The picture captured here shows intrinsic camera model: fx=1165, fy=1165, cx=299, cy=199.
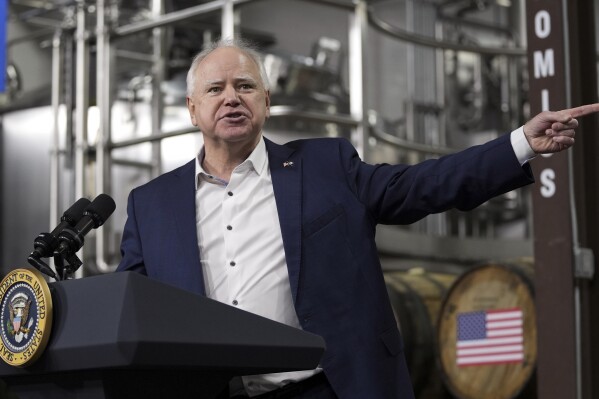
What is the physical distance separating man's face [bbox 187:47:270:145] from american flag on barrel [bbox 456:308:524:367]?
306 cm

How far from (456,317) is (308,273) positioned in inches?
135

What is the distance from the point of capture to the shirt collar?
2859mm

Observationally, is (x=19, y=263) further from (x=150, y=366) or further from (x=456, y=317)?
(x=150, y=366)

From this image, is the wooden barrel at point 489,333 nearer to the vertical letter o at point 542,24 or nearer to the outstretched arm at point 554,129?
the vertical letter o at point 542,24

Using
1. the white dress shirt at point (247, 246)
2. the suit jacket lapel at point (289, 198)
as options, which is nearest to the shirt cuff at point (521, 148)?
the white dress shirt at point (247, 246)

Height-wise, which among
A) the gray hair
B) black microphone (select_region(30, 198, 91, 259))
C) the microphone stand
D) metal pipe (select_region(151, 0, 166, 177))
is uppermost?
metal pipe (select_region(151, 0, 166, 177))

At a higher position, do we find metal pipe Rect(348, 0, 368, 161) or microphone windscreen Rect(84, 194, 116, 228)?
metal pipe Rect(348, 0, 368, 161)

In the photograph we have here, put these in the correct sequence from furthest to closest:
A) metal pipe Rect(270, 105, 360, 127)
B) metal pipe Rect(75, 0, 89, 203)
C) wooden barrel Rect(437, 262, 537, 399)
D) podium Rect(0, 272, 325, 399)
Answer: metal pipe Rect(75, 0, 89, 203) < metal pipe Rect(270, 105, 360, 127) < wooden barrel Rect(437, 262, 537, 399) < podium Rect(0, 272, 325, 399)

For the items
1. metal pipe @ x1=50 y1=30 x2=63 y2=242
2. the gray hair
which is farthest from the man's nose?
metal pipe @ x1=50 y1=30 x2=63 y2=242

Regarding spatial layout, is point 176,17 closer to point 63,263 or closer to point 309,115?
point 309,115

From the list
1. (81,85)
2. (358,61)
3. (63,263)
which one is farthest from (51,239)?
(81,85)

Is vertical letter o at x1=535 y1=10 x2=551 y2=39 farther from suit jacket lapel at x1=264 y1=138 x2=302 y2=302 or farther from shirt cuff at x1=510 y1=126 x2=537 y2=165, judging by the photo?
shirt cuff at x1=510 y1=126 x2=537 y2=165

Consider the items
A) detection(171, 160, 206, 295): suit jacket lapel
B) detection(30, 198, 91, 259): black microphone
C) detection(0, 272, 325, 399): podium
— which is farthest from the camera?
detection(171, 160, 206, 295): suit jacket lapel

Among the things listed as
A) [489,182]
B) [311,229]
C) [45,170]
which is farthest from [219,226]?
[45,170]
